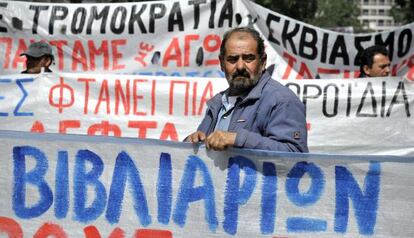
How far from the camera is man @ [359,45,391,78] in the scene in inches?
201

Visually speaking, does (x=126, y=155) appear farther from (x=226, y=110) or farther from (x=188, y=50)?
(x=188, y=50)

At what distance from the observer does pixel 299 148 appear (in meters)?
2.51

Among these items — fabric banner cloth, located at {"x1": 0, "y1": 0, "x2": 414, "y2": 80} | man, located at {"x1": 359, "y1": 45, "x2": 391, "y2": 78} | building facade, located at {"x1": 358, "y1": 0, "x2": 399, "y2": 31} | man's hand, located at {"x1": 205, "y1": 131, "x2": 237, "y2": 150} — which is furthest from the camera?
building facade, located at {"x1": 358, "y1": 0, "x2": 399, "y2": 31}

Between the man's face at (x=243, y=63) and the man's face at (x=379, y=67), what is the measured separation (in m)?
2.72

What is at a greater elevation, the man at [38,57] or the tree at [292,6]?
the tree at [292,6]

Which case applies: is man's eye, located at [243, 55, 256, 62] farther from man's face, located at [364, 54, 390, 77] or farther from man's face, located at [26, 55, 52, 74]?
man's face, located at [26, 55, 52, 74]

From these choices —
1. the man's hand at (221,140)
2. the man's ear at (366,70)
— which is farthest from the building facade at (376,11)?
the man's hand at (221,140)

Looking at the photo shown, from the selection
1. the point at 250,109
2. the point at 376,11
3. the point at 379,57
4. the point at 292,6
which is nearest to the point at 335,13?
the point at 292,6

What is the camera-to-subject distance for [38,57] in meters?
5.59

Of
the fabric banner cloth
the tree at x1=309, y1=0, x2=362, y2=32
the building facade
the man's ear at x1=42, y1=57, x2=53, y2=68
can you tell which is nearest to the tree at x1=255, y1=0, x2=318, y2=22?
the fabric banner cloth

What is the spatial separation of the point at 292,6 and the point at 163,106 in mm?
22804

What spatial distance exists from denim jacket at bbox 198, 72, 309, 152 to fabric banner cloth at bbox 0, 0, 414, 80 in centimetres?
372

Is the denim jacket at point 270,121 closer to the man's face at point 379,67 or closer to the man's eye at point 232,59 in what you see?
the man's eye at point 232,59

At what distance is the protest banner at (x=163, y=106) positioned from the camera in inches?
205
